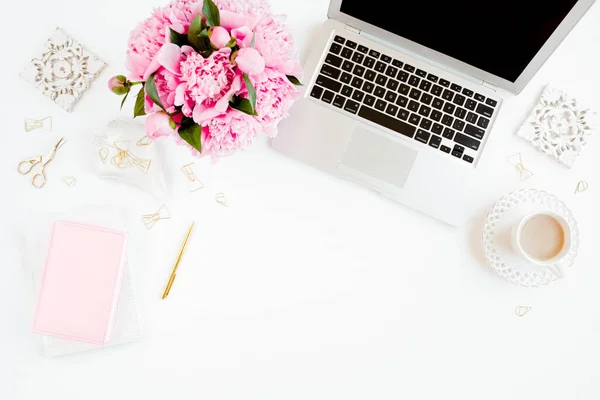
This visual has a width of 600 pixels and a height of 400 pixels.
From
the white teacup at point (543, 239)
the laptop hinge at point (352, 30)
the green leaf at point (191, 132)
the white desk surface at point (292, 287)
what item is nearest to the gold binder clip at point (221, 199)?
the white desk surface at point (292, 287)

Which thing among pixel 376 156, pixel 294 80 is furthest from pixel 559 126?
pixel 294 80

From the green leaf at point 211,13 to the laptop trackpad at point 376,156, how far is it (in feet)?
1.05

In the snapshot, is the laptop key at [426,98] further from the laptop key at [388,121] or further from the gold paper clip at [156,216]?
the gold paper clip at [156,216]

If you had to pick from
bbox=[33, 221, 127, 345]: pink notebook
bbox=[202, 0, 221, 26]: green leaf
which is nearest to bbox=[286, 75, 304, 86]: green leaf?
bbox=[202, 0, 221, 26]: green leaf

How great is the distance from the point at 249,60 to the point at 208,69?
45mm

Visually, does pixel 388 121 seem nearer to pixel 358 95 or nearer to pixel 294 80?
pixel 358 95

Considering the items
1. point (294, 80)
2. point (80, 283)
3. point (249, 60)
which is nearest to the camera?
point (249, 60)

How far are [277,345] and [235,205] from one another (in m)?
0.24

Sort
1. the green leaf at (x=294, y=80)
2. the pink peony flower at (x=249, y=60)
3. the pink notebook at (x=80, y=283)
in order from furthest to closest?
the pink notebook at (x=80, y=283)
the green leaf at (x=294, y=80)
the pink peony flower at (x=249, y=60)

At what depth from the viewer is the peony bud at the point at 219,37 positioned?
49cm

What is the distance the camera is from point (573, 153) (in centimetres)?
78

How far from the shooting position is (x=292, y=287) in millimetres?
770

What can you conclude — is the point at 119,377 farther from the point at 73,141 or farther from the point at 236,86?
the point at 236,86

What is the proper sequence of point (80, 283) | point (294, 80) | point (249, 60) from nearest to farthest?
point (249, 60), point (294, 80), point (80, 283)
